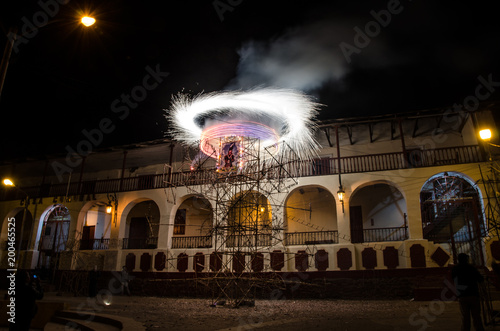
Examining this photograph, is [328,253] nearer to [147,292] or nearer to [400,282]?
[400,282]

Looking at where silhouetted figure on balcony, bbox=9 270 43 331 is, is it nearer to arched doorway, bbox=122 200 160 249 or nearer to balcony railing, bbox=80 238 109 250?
balcony railing, bbox=80 238 109 250

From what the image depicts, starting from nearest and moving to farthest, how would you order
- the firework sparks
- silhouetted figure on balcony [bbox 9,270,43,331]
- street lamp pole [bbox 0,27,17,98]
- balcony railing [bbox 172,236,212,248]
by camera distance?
silhouetted figure on balcony [bbox 9,270,43,331]
street lamp pole [bbox 0,27,17,98]
the firework sparks
balcony railing [bbox 172,236,212,248]

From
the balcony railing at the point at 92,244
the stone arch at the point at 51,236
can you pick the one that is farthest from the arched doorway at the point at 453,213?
the stone arch at the point at 51,236

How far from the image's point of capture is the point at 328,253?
51.6 feet

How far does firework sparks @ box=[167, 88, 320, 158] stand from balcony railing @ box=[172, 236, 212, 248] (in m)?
7.32

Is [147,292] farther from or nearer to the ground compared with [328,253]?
nearer to the ground

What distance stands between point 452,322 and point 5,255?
2399cm

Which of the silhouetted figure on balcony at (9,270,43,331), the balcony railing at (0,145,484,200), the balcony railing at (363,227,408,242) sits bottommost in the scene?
the silhouetted figure on balcony at (9,270,43,331)

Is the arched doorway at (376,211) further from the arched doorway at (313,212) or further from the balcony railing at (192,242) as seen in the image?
the balcony railing at (192,242)

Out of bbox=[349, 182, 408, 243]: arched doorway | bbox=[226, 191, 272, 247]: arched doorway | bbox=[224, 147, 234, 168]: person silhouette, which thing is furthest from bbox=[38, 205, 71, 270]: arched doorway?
bbox=[349, 182, 408, 243]: arched doorway

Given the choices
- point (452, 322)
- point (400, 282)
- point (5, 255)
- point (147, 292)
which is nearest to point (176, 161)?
point (147, 292)

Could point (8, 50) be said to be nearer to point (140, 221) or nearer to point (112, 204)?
point (112, 204)

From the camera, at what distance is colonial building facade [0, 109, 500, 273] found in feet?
47.9

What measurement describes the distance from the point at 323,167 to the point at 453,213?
6.20 m
